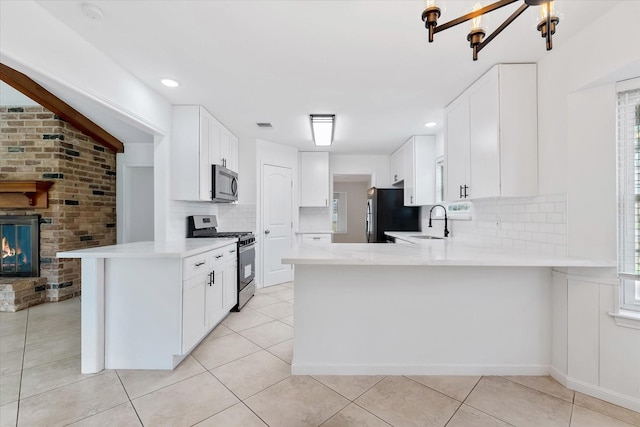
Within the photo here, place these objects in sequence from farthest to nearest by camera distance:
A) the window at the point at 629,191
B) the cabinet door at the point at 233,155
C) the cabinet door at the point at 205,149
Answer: the cabinet door at the point at 233,155 → the cabinet door at the point at 205,149 → the window at the point at 629,191

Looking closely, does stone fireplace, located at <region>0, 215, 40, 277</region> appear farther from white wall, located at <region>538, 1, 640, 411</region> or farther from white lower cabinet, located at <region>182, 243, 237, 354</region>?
white wall, located at <region>538, 1, 640, 411</region>

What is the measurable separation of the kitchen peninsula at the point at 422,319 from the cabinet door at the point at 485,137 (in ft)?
2.15

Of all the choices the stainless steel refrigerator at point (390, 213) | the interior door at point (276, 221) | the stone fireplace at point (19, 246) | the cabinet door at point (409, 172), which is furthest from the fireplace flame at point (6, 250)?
the cabinet door at point (409, 172)

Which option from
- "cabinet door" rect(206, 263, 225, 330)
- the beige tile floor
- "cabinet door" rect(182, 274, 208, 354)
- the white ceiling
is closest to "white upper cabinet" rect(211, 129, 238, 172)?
the white ceiling

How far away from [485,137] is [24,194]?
5165 mm

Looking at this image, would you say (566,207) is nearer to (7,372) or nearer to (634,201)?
(634,201)

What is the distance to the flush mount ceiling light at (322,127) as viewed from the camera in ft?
11.1

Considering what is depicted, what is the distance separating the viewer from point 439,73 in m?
2.36

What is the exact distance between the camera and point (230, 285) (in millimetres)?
3180

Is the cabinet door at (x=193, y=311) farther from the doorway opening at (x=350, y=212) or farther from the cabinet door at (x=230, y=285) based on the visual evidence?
the doorway opening at (x=350, y=212)

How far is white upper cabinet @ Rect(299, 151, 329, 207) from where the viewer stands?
5172 millimetres

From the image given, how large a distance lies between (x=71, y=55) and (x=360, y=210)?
23.0 feet

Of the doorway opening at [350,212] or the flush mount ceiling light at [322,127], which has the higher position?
the flush mount ceiling light at [322,127]

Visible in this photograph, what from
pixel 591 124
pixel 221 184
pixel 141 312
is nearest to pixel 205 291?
pixel 141 312
